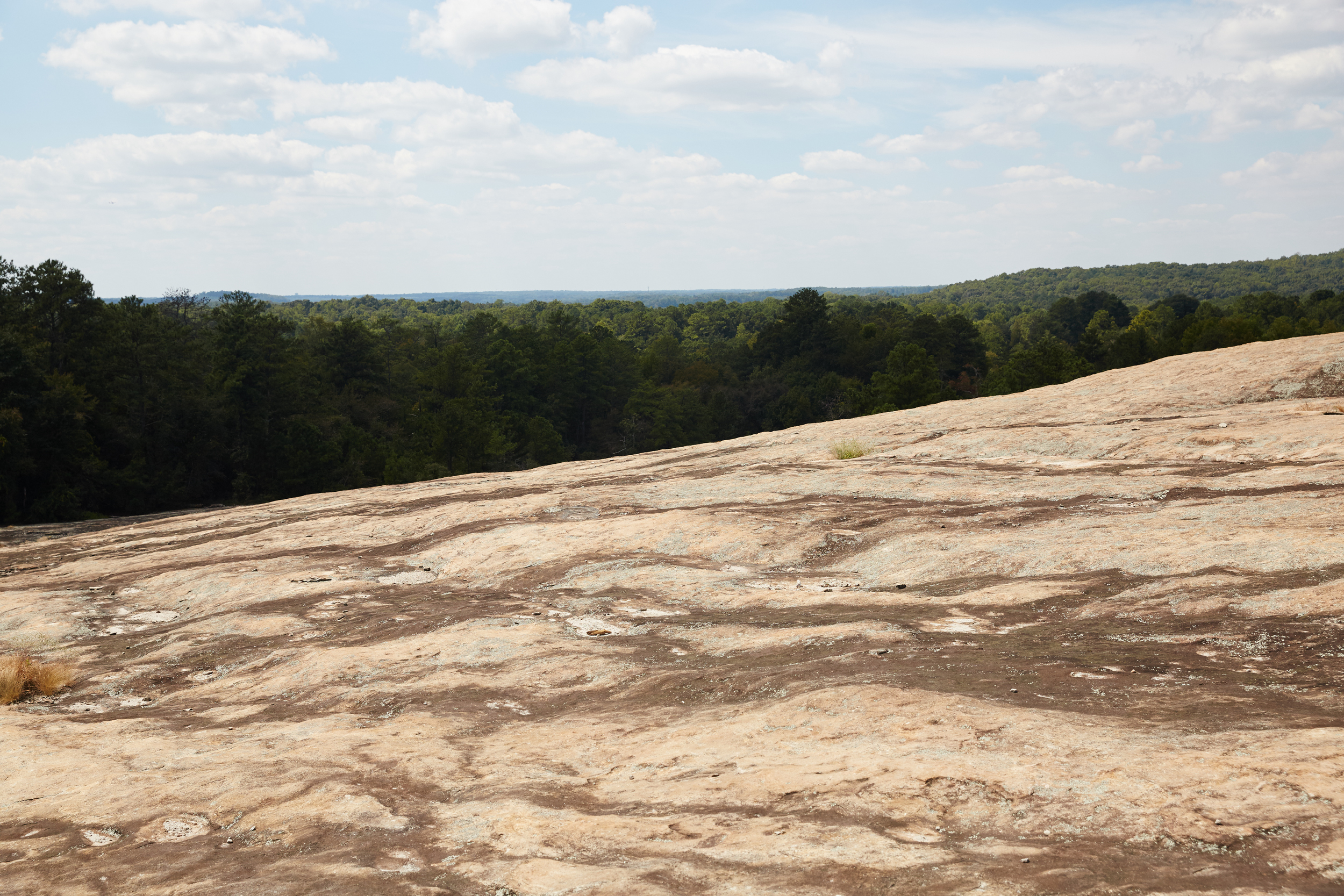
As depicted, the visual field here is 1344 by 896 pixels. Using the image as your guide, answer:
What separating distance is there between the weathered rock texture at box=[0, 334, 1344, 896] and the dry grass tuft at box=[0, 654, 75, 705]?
181 millimetres

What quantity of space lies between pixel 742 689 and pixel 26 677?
7.01m

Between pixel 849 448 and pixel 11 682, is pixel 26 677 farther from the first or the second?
pixel 849 448

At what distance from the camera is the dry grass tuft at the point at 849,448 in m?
15.6

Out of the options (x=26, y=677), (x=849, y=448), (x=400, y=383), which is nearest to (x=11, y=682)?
(x=26, y=677)

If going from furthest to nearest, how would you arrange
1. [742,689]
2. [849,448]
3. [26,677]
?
[849,448] → [26,677] → [742,689]

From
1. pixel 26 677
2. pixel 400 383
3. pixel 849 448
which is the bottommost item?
pixel 26 677

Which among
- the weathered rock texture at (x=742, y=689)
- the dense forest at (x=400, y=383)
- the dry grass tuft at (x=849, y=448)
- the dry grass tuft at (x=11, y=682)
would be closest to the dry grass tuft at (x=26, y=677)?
the dry grass tuft at (x=11, y=682)

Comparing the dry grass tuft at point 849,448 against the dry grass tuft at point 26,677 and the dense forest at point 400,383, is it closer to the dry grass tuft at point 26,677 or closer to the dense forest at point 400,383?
the dry grass tuft at point 26,677

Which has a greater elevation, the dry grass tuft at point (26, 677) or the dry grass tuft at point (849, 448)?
the dry grass tuft at point (849, 448)

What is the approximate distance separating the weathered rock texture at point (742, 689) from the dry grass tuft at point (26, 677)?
0.59 feet

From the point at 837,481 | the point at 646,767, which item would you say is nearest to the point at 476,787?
the point at 646,767

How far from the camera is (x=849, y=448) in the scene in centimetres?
1581

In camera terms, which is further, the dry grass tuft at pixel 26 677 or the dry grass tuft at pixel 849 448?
the dry grass tuft at pixel 849 448

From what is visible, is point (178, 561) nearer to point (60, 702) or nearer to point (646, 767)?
point (60, 702)
